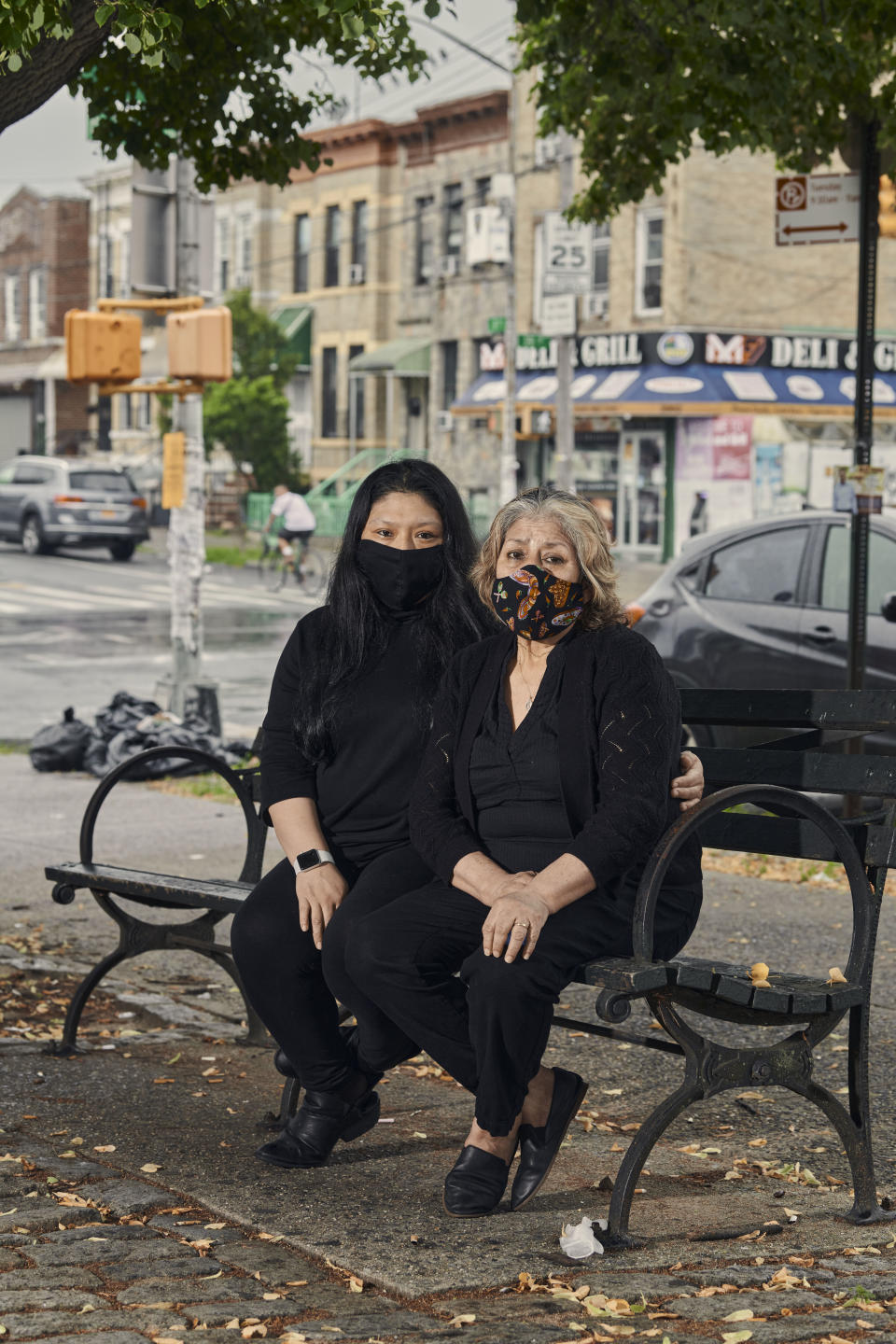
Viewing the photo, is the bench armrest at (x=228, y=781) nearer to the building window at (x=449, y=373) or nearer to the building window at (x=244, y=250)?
the building window at (x=449, y=373)

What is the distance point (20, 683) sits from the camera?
18.3 m

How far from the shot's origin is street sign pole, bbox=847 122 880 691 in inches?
345

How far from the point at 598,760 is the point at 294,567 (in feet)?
91.5

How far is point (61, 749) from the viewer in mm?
12102

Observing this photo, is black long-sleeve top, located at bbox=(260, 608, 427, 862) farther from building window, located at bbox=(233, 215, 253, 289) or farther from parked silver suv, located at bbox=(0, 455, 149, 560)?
building window, located at bbox=(233, 215, 253, 289)

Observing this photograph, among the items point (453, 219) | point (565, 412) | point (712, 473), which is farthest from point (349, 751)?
point (453, 219)

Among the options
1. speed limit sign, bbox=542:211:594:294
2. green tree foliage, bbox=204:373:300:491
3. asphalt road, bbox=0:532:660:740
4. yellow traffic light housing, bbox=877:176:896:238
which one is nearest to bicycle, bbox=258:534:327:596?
asphalt road, bbox=0:532:660:740

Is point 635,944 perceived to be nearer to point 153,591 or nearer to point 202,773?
point 202,773

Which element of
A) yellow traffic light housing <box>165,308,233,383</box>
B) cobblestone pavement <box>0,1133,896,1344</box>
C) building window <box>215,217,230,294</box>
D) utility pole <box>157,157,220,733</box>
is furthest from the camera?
building window <box>215,217,230,294</box>

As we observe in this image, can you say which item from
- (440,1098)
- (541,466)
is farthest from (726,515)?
(440,1098)

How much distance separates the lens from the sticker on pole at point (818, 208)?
356 inches

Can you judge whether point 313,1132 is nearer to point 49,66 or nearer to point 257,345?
point 49,66

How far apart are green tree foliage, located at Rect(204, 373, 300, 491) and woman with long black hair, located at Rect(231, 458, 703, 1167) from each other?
36.8 m

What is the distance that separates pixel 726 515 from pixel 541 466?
5842 millimetres
